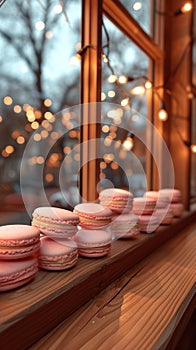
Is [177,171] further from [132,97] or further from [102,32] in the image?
[102,32]

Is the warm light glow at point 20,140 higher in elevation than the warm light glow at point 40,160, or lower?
higher

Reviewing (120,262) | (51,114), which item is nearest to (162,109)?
(51,114)

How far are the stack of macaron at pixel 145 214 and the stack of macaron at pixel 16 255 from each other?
0.55 m

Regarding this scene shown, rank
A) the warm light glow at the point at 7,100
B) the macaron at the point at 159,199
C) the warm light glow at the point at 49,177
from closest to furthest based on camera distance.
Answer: the warm light glow at the point at 7,100 → the warm light glow at the point at 49,177 → the macaron at the point at 159,199

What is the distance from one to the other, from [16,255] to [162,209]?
0.77 meters

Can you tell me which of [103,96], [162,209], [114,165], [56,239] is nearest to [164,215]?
[162,209]

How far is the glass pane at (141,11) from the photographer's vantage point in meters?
1.31

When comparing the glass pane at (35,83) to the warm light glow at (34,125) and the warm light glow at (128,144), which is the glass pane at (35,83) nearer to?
the warm light glow at (34,125)

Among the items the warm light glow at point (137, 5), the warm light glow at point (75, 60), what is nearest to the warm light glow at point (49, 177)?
the warm light glow at point (75, 60)

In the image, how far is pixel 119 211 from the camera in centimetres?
95

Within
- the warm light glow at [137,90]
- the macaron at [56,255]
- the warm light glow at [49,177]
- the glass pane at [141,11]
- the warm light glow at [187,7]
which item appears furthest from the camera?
the warm light glow at [187,7]

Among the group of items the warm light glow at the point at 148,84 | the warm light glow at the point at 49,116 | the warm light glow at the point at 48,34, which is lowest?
the warm light glow at the point at 49,116

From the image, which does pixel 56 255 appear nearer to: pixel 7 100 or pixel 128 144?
pixel 7 100

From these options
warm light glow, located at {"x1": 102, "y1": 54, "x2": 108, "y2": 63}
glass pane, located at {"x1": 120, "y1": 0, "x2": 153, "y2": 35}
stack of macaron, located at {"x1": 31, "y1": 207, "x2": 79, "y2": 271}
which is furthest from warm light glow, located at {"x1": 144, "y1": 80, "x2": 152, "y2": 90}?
stack of macaron, located at {"x1": 31, "y1": 207, "x2": 79, "y2": 271}
